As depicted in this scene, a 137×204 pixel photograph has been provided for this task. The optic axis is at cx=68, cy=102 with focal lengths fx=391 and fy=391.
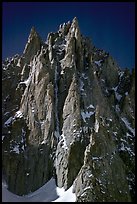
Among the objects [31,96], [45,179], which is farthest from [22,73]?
[45,179]

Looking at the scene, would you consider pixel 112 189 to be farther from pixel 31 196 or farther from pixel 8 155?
pixel 8 155

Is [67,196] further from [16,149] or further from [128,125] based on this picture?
[128,125]

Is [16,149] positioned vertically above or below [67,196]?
above

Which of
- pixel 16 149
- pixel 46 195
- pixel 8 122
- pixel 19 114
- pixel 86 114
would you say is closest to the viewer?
pixel 46 195

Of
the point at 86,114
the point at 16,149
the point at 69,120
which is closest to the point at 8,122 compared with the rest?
the point at 16,149

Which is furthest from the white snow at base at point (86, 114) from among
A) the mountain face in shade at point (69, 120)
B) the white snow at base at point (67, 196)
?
the white snow at base at point (67, 196)

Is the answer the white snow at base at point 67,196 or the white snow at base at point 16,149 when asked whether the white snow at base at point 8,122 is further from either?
the white snow at base at point 67,196

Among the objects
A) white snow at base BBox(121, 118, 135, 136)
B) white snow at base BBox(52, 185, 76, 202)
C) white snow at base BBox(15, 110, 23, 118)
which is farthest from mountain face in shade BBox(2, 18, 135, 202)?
white snow at base BBox(52, 185, 76, 202)
